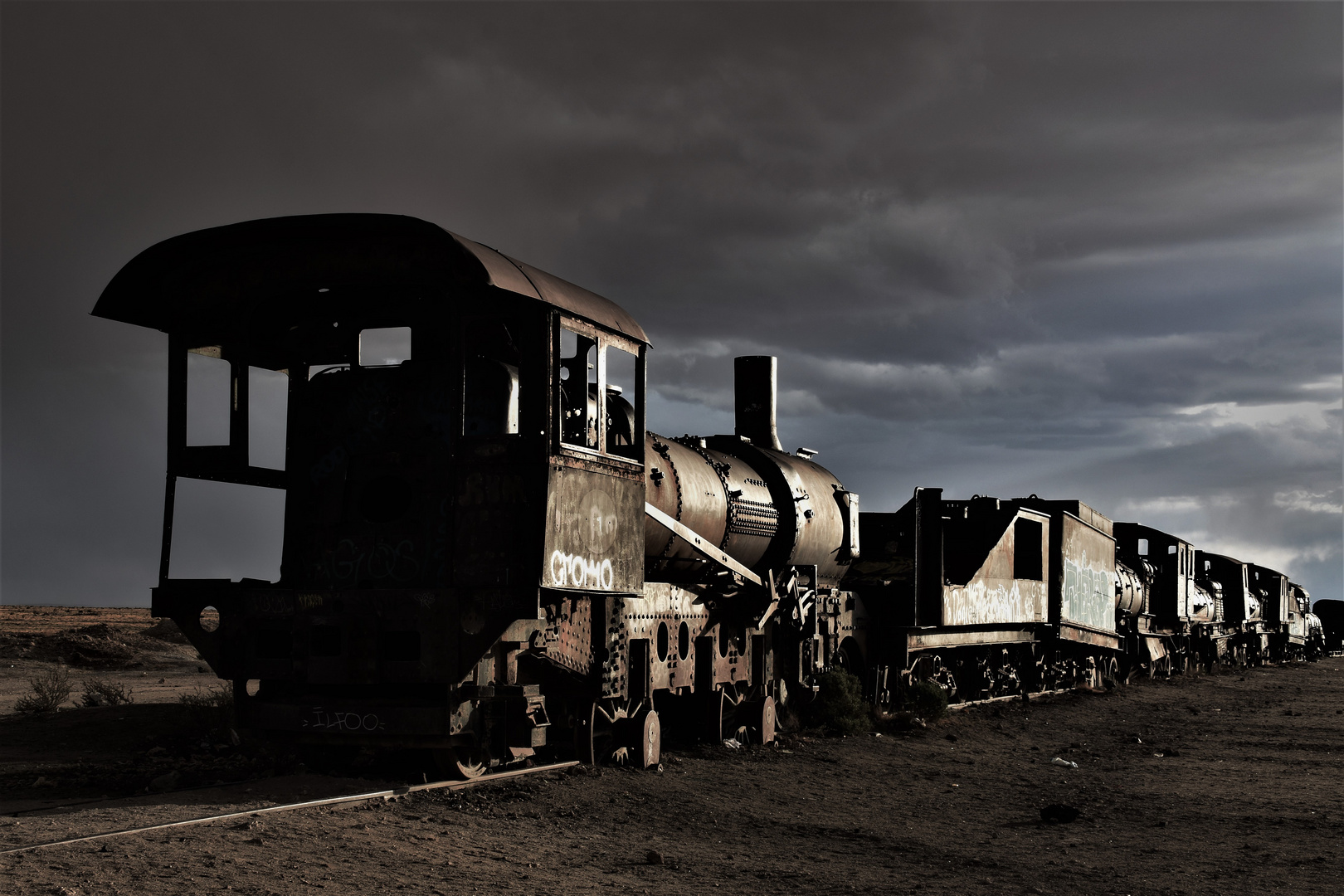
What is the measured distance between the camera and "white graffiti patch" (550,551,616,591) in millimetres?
8758

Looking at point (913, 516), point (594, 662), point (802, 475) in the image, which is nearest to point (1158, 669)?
point (913, 516)

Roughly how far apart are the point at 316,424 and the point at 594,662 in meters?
3.03

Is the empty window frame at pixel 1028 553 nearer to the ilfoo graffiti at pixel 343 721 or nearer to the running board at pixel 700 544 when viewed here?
the running board at pixel 700 544

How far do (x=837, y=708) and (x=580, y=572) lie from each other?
652 centimetres

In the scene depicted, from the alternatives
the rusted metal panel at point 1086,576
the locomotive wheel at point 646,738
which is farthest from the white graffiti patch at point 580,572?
the rusted metal panel at point 1086,576

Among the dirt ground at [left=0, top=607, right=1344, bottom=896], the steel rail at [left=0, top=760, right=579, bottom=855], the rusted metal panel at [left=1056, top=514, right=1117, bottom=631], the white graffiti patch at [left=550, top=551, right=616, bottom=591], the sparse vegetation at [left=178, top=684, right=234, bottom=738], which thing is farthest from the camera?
the rusted metal panel at [left=1056, top=514, right=1117, bottom=631]

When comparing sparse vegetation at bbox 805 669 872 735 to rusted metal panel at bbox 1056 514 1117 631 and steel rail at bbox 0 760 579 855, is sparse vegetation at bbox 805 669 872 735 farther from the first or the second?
rusted metal panel at bbox 1056 514 1117 631

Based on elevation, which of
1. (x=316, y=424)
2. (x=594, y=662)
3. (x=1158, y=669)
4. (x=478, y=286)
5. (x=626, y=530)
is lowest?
(x=1158, y=669)

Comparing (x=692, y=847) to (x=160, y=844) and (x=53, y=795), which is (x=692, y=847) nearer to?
(x=160, y=844)

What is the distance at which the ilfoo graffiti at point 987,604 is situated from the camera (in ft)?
54.8

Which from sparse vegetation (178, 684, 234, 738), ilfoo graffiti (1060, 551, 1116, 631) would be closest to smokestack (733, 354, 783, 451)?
sparse vegetation (178, 684, 234, 738)

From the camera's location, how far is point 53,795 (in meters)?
8.80

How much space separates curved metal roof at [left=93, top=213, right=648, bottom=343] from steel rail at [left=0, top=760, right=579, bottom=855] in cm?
364

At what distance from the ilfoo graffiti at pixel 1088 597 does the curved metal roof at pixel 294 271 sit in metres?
13.3
